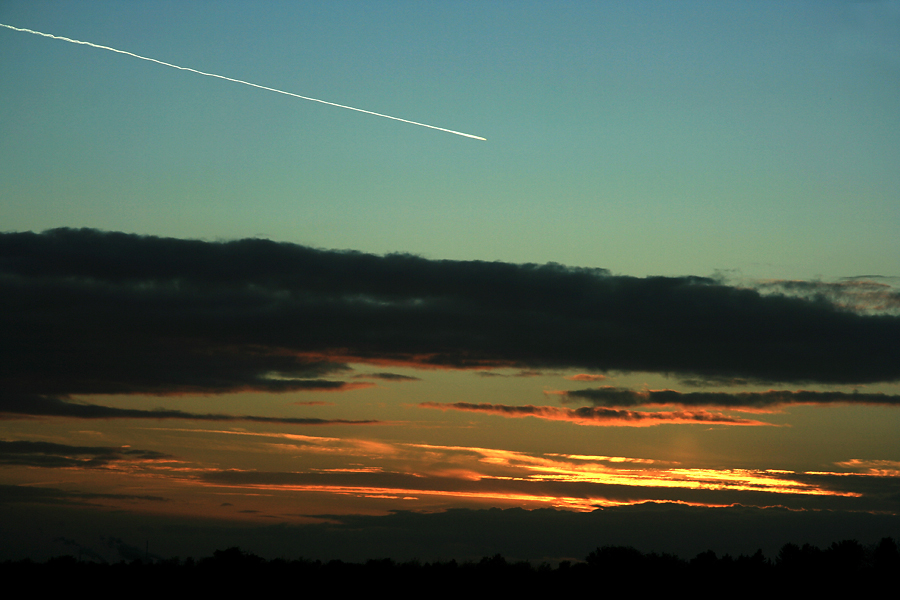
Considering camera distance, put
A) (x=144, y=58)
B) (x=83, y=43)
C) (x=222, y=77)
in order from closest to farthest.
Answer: (x=83, y=43) → (x=144, y=58) → (x=222, y=77)

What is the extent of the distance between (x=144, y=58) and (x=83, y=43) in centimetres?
731

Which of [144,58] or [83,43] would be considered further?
[144,58]

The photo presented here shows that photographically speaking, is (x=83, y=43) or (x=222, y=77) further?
(x=222, y=77)

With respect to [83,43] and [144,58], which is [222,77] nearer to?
[144,58]

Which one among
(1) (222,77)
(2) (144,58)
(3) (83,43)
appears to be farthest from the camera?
(1) (222,77)

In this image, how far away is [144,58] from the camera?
242ft

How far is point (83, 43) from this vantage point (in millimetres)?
66875

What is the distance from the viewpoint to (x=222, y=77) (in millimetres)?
79062

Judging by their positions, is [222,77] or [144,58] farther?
[222,77]

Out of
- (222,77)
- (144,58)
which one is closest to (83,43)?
(144,58)

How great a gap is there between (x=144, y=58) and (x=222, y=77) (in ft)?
23.0
